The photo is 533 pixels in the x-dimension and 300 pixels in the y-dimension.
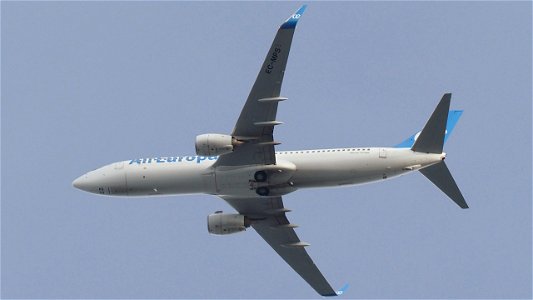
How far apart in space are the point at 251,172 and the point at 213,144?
3.65 metres

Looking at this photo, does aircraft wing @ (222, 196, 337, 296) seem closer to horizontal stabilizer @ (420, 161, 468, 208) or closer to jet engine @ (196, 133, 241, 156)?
jet engine @ (196, 133, 241, 156)

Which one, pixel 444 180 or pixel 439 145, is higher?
pixel 439 145

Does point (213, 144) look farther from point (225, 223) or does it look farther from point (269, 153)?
point (225, 223)

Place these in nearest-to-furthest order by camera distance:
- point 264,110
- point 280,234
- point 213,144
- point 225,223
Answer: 1. point 264,110
2. point 213,144
3. point 225,223
4. point 280,234

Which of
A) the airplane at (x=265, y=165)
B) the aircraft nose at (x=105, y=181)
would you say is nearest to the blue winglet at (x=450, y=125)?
the airplane at (x=265, y=165)

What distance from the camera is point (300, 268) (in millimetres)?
65625

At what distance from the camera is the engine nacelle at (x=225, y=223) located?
206 ft

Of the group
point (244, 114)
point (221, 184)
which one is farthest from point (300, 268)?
point (244, 114)

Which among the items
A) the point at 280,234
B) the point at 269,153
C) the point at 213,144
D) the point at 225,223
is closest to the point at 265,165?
the point at 269,153

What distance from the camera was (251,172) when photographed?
57.6 m

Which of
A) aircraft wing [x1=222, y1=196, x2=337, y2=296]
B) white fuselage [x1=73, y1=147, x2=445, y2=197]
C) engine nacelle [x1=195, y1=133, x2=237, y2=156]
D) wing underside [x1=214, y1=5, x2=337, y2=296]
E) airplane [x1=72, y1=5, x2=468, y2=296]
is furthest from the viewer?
aircraft wing [x1=222, y1=196, x2=337, y2=296]

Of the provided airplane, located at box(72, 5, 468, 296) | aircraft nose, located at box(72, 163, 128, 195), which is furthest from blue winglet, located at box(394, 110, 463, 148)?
aircraft nose, located at box(72, 163, 128, 195)

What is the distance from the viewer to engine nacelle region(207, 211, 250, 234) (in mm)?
62844

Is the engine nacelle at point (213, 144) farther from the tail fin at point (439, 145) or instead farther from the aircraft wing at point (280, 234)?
the tail fin at point (439, 145)
